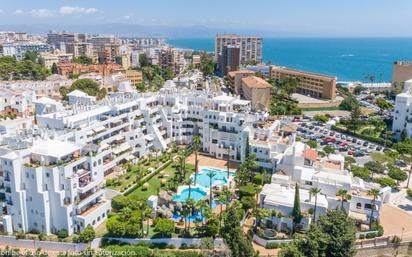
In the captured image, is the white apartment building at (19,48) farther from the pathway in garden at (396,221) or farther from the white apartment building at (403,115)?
the pathway in garden at (396,221)

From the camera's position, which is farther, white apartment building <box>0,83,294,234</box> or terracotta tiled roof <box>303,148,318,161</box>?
terracotta tiled roof <box>303,148,318,161</box>

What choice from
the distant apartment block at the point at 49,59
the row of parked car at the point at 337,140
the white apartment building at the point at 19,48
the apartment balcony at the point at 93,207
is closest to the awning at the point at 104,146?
the apartment balcony at the point at 93,207

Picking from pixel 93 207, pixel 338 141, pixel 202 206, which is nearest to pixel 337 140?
pixel 338 141

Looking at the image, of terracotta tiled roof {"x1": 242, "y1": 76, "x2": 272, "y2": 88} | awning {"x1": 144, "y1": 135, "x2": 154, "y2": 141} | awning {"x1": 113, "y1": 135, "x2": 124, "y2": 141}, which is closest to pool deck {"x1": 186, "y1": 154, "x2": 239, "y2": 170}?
awning {"x1": 144, "y1": 135, "x2": 154, "y2": 141}

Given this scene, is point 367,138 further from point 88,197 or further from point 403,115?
point 88,197

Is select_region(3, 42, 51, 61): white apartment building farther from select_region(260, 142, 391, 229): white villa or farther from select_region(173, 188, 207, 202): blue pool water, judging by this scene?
select_region(260, 142, 391, 229): white villa

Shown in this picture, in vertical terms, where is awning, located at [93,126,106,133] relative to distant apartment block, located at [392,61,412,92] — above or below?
below
